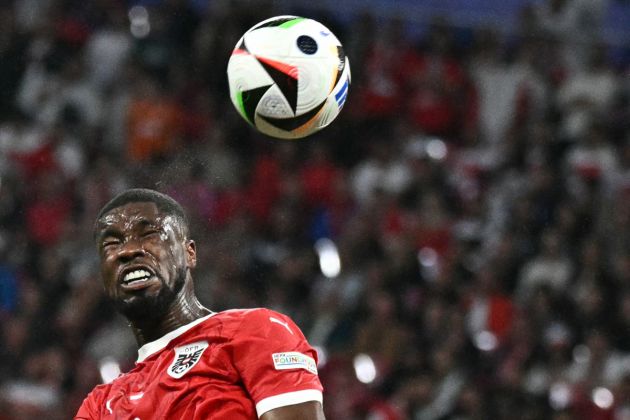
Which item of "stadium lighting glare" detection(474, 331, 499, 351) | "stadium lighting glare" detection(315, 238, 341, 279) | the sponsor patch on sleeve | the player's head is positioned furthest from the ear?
"stadium lighting glare" detection(315, 238, 341, 279)

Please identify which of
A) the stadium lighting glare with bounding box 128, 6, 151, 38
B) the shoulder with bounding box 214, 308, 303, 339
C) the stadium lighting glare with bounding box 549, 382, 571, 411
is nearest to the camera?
the shoulder with bounding box 214, 308, 303, 339

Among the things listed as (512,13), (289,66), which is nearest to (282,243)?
(512,13)

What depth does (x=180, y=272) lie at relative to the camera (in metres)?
4.44

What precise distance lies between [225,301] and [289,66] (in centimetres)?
493

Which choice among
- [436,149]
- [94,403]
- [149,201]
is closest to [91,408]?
[94,403]

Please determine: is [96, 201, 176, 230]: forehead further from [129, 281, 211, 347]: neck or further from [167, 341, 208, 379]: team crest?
[167, 341, 208, 379]: team crest

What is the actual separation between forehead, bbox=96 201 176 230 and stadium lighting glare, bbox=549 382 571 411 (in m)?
4.89

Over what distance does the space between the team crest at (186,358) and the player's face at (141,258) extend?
18 centimetres

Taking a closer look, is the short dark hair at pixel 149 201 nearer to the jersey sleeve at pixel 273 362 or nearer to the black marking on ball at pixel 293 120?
the jersey sleeve at pixel 273 362

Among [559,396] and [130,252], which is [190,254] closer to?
[130,252]

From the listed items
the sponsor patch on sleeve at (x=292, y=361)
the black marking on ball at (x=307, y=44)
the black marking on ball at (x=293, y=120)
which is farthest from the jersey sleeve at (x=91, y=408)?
the black marking on ball at (x=307, y=44)

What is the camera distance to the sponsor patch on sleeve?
13.2 feet

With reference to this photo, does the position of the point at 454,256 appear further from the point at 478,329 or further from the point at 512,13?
the point at 512,13

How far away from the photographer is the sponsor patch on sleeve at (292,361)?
13.2 ft
